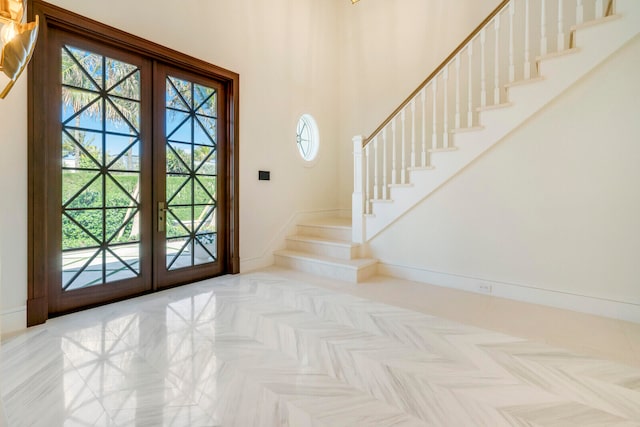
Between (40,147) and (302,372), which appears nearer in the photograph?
(302,372)

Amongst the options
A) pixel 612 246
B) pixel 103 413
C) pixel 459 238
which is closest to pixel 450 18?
pixel 459 238

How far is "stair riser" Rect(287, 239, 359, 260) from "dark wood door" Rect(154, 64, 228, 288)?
43.1 inches

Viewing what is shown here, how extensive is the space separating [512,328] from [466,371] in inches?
35.7

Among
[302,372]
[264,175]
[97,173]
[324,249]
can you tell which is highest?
[264,175]

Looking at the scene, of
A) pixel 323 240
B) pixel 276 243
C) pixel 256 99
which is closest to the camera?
pixel 256 99

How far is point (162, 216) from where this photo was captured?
341 cm

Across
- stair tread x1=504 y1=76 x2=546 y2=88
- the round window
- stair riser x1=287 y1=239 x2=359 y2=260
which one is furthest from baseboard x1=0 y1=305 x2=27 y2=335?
stair tread x1=504 y1=76 x2=546 y2=88

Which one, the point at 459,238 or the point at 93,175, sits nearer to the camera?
the point at 93,175

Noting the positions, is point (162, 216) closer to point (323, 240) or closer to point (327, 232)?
point (323, 240)

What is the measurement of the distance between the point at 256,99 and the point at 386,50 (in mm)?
2564

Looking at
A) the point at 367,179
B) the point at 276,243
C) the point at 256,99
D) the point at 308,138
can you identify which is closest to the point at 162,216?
the point at 276,243

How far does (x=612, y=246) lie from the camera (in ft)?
8.82

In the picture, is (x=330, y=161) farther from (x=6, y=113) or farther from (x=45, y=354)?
(x=45, y=354)

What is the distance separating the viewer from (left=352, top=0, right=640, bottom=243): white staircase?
267 cm
